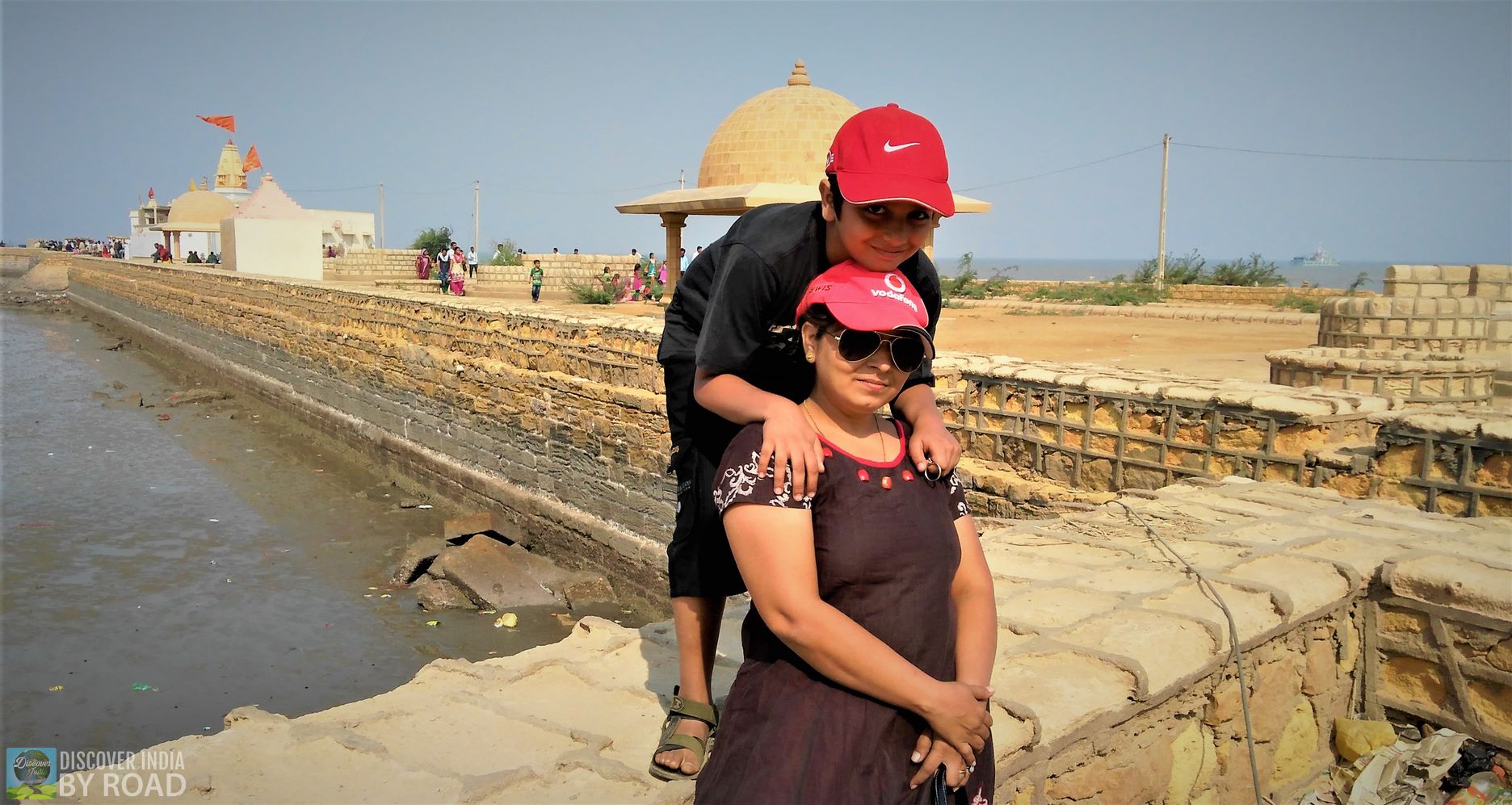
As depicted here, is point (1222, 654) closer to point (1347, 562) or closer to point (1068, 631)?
point (1068, 631)

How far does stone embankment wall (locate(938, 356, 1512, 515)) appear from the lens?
175 inches

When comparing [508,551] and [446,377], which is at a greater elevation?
[446,377]

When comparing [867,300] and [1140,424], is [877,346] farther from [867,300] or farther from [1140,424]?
[1140,424]

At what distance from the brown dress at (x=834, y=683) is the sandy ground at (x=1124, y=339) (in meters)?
9.13

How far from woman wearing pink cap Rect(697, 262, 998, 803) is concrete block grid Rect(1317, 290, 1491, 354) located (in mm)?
10147

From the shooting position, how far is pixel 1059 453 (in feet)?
19.7

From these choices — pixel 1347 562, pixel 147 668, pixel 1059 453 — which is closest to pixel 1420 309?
pixel 1059 453

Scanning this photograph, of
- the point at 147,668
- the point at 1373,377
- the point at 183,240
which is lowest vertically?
the point at 147,668

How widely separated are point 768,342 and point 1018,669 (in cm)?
130

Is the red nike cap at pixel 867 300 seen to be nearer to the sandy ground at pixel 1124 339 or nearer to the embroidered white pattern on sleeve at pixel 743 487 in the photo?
the embroidered white pattern on sleeve at pixel 743 487

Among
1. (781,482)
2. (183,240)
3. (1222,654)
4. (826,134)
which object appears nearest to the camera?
(781,482)

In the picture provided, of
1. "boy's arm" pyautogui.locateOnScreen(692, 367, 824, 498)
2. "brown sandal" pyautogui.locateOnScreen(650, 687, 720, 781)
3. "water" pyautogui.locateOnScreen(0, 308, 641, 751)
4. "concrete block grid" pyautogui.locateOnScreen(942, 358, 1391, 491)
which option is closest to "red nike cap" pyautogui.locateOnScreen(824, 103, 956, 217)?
"boy's arm" pyautogui.locateOnScreen(692, 367, 824, 498)

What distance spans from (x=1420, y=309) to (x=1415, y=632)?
8.26 metres

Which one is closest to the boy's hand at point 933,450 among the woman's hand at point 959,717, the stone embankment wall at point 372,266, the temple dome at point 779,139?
the woman's hand at point 959,717
